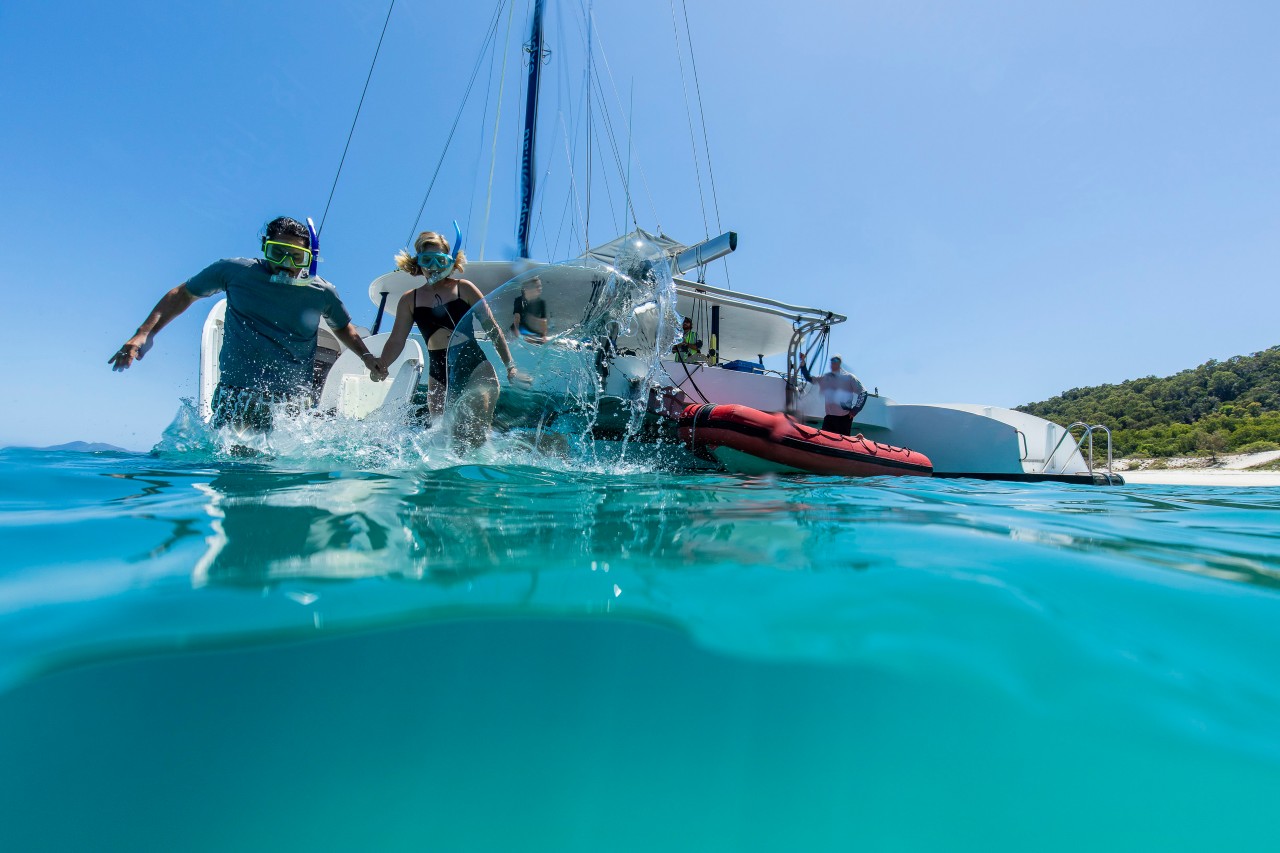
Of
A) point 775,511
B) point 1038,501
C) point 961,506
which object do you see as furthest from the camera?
point 1038,501

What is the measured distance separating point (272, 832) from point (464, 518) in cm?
113

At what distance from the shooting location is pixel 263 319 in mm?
3389

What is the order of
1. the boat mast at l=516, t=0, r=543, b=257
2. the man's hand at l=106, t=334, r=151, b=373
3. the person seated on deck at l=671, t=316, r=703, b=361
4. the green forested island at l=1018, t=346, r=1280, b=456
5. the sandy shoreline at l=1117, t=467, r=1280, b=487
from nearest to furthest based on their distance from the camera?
the man's hand at l=106, t=334, r=151, b=373
the sandy shoreline at l=1117, t=467, r=1280, b=487
the person seated on deck at l=671, t=316, r=703, b=361
the boat mast at l=516, t=0, r=543, b=257
the green forested island at l=1018, t=346, r=1280, b=456

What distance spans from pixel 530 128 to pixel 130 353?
1019 cm

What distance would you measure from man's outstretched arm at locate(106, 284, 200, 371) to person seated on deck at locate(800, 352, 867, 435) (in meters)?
6.58

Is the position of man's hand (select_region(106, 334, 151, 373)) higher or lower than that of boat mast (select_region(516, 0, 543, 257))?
lower

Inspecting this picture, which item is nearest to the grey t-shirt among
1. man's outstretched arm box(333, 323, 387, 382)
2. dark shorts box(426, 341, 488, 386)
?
man's outstretched arm box(333, 323, 387, 382)

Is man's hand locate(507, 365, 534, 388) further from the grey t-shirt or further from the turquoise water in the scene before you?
the turquoise water

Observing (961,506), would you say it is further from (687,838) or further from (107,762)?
(107,762)

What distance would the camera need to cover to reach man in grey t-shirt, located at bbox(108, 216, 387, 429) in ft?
10.7

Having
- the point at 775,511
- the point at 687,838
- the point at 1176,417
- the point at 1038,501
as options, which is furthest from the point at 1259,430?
the point at 687,838

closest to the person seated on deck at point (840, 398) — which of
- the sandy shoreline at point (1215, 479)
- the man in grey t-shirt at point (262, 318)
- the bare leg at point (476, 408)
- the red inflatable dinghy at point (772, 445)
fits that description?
the red inflatable dinghy at point (772, 445)

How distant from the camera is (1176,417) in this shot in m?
27.0

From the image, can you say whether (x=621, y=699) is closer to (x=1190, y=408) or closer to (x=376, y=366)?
(x=376, y=366)
